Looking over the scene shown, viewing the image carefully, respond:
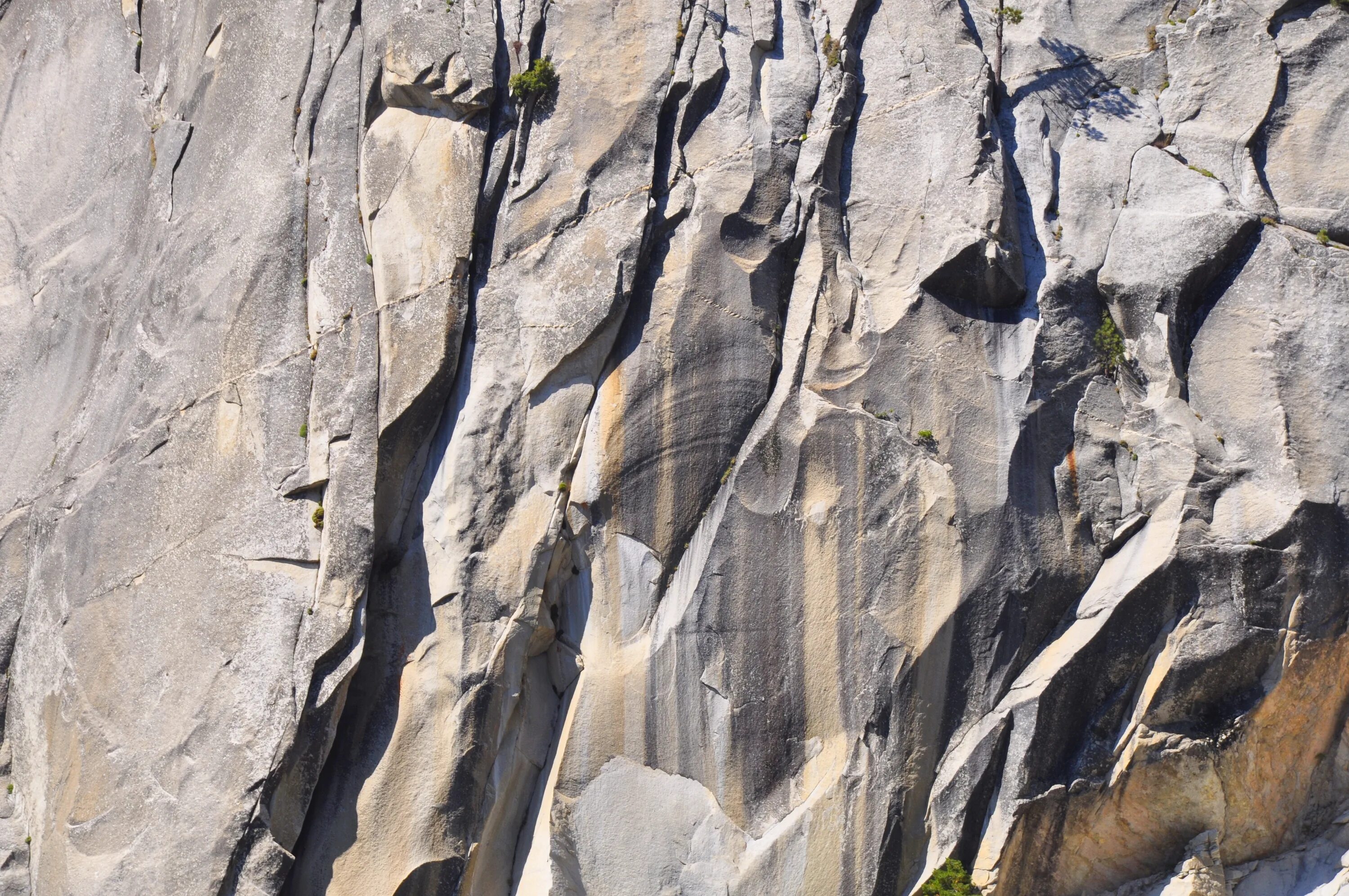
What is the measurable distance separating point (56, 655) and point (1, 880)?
2.98 metres

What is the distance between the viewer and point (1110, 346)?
13570 mm

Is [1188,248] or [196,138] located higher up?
[196,138]

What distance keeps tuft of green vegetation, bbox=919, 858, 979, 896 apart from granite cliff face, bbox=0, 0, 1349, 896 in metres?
0.22

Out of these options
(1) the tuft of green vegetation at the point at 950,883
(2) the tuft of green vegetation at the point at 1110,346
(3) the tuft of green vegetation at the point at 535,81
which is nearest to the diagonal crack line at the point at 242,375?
(3) the tuft of green vegetation at the point at 535,81

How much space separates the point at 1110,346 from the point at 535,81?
8.65 metres

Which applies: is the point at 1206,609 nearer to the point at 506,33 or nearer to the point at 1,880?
the point at 506,33

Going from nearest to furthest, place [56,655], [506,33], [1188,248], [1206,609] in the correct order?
[1206,609]
[1188,248]
[56,655]
[506,33]

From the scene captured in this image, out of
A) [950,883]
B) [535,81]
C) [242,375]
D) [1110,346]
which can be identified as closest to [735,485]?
[1110,346]

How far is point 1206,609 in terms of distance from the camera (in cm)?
1246

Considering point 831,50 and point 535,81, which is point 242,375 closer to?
point 535,81

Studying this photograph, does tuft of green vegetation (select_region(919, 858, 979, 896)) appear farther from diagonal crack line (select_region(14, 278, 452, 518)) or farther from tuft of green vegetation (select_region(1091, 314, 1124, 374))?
diagonal crack line (select_region(14, 278, 452, 518))

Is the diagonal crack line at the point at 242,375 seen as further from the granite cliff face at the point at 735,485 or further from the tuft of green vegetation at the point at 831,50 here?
the tuft of green vegetation at the point at 831,50

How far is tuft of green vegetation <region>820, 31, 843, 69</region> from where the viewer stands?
14.8m

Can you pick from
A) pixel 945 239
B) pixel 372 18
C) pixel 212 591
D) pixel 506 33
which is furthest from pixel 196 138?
pixel 945 239
